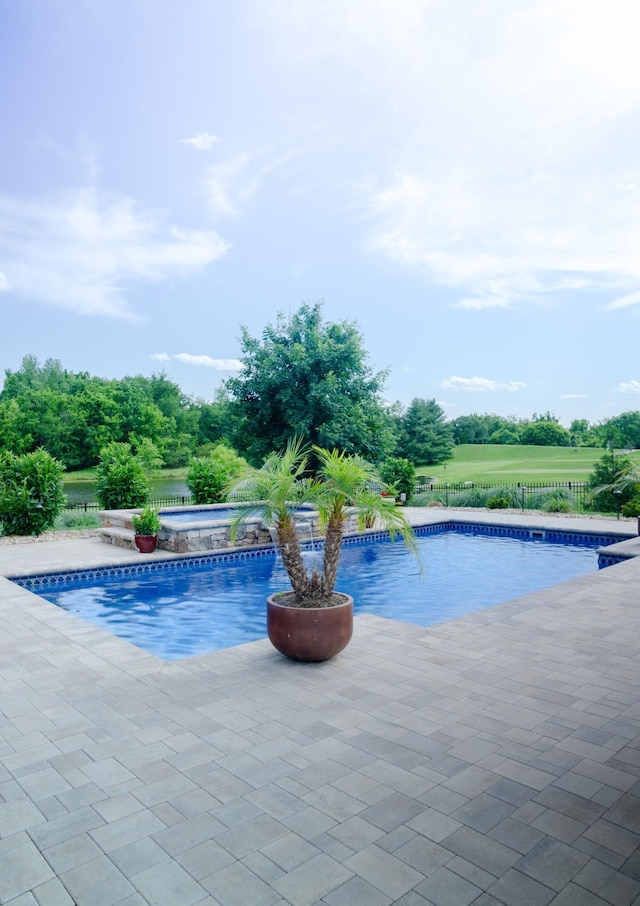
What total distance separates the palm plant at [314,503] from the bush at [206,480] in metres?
10.3

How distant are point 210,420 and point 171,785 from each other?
4034 centimetres

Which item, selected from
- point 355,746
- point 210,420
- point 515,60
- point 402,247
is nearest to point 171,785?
point 355,746

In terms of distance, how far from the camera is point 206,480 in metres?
15.4

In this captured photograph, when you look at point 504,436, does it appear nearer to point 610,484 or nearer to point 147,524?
point 610,484

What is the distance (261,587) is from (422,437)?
35326 mm

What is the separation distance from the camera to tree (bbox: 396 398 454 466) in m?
43.6

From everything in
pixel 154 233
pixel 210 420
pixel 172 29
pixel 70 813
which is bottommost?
pixel 70 813

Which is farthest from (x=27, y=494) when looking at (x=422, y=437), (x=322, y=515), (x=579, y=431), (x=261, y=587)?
(x=579, y=431)

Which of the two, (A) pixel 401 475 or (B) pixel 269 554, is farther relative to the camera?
(A) pixel 401 475

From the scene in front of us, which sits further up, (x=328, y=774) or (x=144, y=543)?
(x=144, y=543)

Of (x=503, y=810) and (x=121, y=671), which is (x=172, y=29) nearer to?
(x=121, y=671)

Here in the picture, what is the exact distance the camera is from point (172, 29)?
44.3 ft

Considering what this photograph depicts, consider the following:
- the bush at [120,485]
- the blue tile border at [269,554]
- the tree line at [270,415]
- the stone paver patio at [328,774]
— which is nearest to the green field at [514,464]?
the tree line at [270,415]

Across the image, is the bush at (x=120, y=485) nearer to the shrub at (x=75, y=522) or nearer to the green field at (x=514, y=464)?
the shrub at (x=75, y=522)
